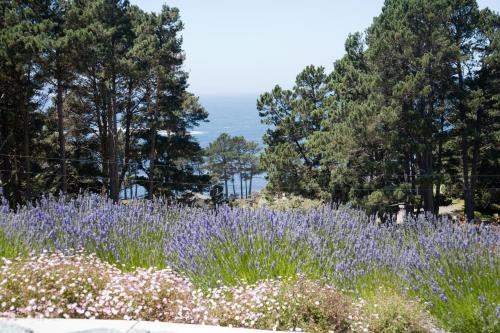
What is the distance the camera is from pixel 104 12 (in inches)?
777

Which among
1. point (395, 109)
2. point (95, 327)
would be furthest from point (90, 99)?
point (95, 327)

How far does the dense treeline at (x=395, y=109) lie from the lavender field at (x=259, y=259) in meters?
13.0

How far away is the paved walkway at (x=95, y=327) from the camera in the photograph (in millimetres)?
2637

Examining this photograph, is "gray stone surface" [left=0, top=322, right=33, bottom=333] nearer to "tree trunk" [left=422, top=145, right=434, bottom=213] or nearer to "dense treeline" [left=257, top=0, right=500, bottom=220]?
"dense treeline" [left=257, top=0, right=500, bottom=220]

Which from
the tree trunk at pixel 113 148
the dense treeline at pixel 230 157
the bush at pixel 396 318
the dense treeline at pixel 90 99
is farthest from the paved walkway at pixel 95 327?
the dense treeline at pixel 230 157

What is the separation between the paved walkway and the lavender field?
0.87 feet

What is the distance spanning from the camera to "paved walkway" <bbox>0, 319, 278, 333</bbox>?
264cm

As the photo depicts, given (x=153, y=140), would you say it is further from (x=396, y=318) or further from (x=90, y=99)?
(x=396, y=318)

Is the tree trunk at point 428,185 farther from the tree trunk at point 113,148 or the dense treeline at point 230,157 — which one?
the dense treeline at point 230,157

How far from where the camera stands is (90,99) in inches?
848

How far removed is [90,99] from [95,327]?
20166 millimetres

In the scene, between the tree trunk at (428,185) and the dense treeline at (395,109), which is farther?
the tree trunk at (428,185)

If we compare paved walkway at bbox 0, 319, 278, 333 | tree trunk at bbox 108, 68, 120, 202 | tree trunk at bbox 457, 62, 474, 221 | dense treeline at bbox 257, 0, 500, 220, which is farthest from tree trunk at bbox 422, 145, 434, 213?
paved walkway at bbox 0, 319, 278, 333

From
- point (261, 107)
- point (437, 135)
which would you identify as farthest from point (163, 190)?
point (437, 135)
